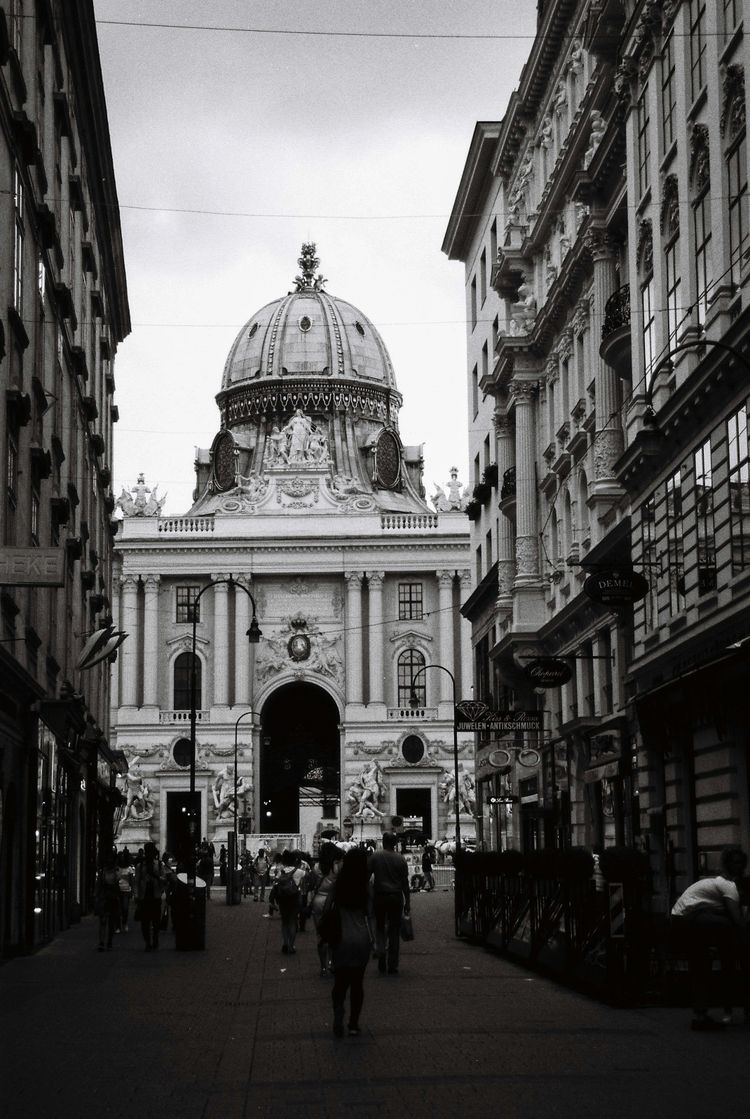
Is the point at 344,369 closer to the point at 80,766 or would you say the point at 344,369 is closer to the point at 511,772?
the point at 511,772

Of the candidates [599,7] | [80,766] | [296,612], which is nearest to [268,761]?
[296,612]

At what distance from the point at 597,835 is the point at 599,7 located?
18210mm

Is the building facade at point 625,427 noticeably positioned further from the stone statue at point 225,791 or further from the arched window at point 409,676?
the arched window at point 409,676

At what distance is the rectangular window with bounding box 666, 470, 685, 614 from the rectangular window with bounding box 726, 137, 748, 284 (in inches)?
171

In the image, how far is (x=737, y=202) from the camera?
2539 centimetres

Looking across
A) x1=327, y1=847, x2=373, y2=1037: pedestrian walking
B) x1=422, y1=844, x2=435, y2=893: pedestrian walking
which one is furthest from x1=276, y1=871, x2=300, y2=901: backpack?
x1=422, y1=844, x2=435, y2=893: pedestrian walking

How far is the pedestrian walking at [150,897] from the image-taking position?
33.8 m

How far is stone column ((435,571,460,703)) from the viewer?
330 feet

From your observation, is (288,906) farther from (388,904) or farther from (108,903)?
(388,904)

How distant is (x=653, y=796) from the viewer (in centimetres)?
3131

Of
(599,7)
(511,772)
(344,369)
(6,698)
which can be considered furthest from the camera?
(344,369)

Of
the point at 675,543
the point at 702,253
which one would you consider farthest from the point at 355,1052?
the point at 702,253

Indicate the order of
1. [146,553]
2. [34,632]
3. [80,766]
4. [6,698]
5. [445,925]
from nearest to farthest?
1. [6,698]
2. [34,632]
3. [445,925]
4. [80,766]
5. [146,553]

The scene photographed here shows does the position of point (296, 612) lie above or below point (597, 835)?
above
